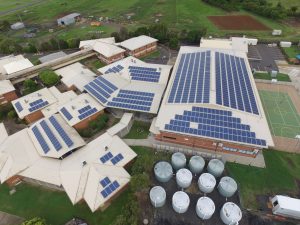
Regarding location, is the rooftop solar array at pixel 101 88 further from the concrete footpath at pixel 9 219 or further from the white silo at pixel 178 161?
the concrete footpath at pixel 9 219

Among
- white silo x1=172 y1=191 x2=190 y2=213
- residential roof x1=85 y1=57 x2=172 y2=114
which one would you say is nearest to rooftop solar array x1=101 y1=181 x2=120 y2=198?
white silo x1=172 y1=191 x2=190 y2=213

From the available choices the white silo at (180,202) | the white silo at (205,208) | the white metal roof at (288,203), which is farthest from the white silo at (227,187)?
the white metal roof at (288,203)

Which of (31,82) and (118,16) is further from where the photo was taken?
(118,16)

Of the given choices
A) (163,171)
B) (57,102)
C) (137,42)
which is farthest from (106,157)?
(137,42)

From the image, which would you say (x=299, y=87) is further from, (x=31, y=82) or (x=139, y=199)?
(x=31, y=82)

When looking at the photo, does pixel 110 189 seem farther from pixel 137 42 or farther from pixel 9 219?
pixel 137 42

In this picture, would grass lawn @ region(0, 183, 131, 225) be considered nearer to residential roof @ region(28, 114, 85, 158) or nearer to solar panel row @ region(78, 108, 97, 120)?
residential roof @ region(28, 114, 85, 158)

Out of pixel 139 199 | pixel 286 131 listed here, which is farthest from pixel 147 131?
pixel 286 131
